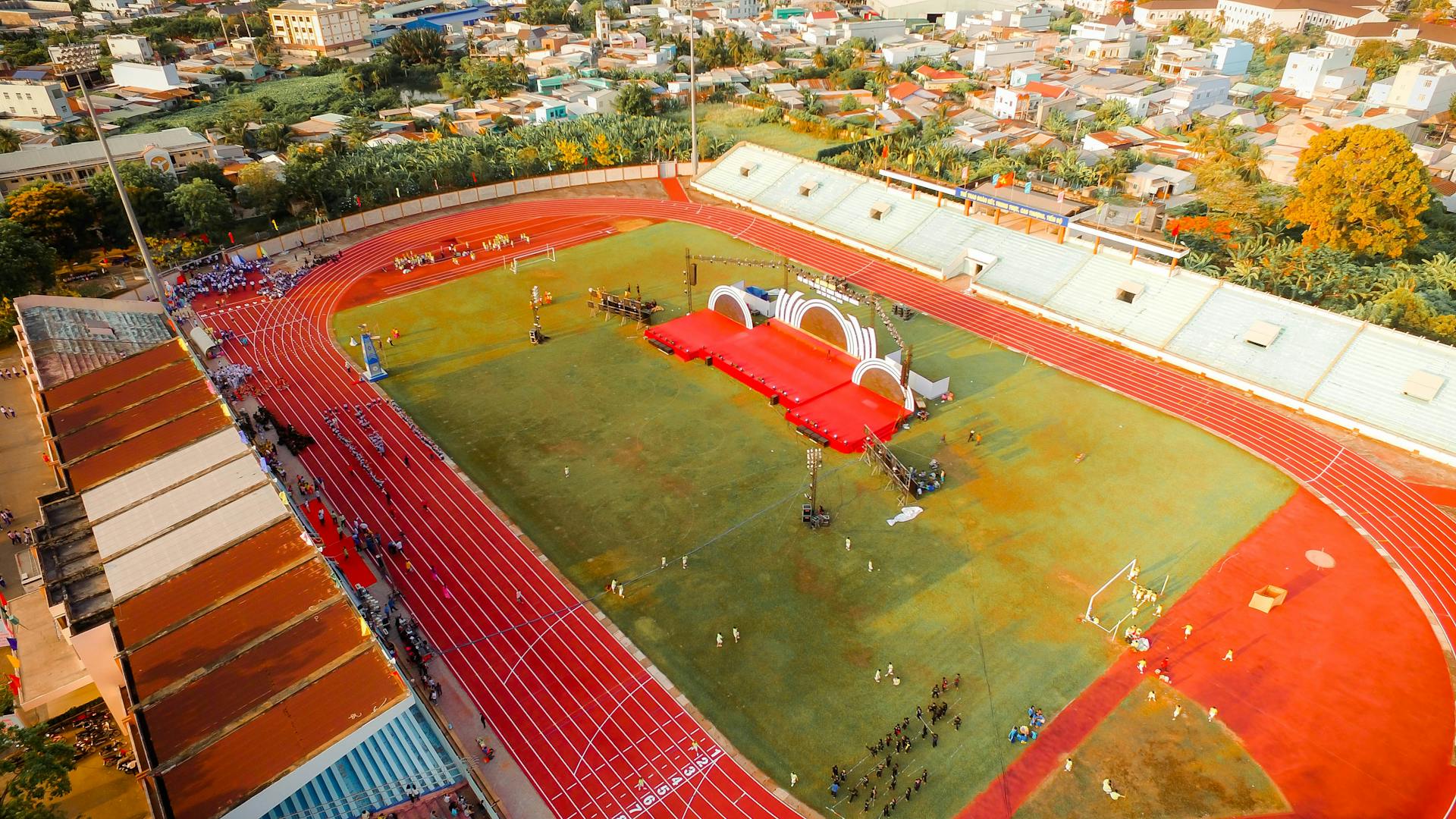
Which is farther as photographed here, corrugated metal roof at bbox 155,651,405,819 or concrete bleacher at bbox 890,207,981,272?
concrete bleacher at bbox 890,207,981,272

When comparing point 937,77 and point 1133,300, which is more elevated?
point 937,77

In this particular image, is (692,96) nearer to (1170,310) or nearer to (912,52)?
(1170,310)

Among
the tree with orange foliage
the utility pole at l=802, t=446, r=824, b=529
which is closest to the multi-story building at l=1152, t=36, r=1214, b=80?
the tree with orange foliage

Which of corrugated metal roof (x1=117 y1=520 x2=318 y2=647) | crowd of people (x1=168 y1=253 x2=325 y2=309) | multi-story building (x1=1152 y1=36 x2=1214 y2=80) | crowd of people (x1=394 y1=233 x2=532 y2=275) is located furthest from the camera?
multi-story building (x1=1152 y1=36 x2=1214 y2=80)

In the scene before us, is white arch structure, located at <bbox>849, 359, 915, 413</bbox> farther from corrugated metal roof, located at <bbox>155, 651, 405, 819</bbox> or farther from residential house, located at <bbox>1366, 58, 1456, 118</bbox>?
residential house, located at <bbox>1366, 58, 1456, 118</bbox>

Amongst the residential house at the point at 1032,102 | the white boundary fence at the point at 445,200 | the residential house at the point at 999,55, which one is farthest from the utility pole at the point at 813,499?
the residential house at the point at 999,55

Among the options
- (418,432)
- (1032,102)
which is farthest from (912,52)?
(418,432)

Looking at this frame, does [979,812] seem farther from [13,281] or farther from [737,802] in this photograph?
[13,281]
